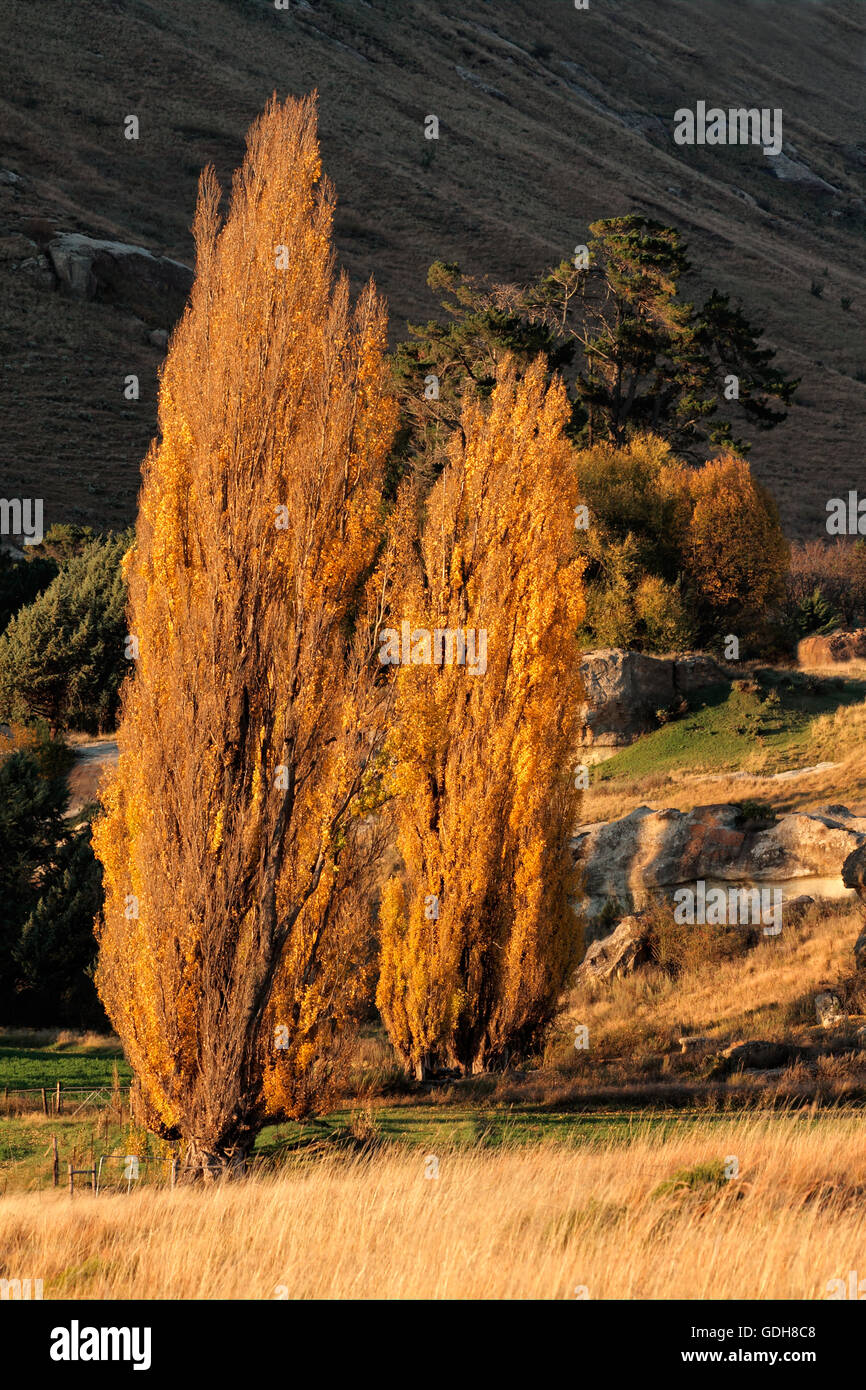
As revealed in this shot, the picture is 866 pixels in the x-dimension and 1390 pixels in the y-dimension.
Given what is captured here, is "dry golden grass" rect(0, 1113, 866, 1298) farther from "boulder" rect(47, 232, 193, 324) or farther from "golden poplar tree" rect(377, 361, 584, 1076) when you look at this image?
"boulder" rect(47, 232, 193, 324)

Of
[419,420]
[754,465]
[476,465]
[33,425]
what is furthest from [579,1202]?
[754,465]

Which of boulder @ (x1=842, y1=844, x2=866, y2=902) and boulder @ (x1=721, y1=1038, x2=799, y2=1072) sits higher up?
boulder @ (x1=842, y1=844, x2=866, y2=902)

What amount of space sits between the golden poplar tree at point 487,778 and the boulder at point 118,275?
6203 cm

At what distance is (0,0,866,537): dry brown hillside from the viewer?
67.2 meters

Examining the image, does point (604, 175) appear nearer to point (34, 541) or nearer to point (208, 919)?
point (34, 541)

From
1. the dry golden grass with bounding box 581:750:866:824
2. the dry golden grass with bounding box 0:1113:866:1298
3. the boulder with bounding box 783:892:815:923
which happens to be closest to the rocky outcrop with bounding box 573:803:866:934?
the boulder with bounding box 783:892:815:923

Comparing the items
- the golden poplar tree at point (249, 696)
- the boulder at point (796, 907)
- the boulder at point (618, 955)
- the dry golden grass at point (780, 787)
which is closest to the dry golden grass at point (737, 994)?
the boulder at point (796, 907)

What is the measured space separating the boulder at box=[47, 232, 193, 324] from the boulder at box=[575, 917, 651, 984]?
2385 inches

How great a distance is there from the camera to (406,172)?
108 metres

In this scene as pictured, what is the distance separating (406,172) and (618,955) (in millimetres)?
99761

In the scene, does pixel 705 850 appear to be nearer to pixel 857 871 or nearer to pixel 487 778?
pixel 857 871

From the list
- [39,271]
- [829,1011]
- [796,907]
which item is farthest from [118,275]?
[829,1011]

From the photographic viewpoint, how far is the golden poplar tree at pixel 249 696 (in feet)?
36.8

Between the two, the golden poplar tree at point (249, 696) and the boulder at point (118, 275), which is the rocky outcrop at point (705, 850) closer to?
the golden poplar tree at point (249, 696)
